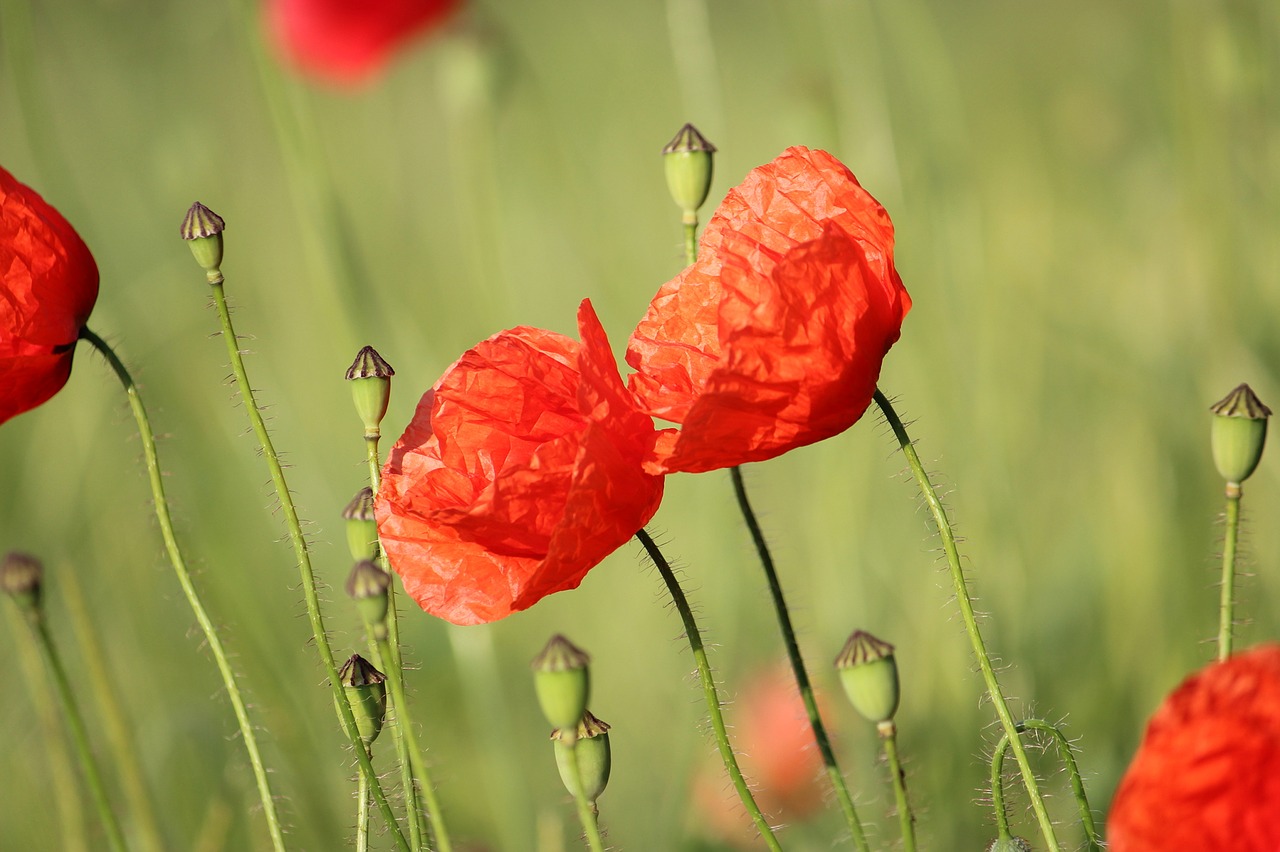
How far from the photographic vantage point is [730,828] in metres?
1.05

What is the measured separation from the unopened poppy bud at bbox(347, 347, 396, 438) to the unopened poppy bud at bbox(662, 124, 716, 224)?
147mm

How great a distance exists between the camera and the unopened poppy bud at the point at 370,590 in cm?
40

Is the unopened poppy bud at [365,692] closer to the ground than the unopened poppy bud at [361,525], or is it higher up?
closer to the ground

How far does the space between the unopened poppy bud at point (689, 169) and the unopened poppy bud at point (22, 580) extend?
0.97 feet

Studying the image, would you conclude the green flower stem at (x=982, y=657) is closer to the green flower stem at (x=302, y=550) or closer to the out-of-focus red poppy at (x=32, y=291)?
the green flower stem at (x=302, y=550)

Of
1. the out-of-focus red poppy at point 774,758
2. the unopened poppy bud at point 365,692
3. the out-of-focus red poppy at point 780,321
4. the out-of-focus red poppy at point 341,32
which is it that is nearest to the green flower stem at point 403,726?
the unopened poppy bud at point 365,692

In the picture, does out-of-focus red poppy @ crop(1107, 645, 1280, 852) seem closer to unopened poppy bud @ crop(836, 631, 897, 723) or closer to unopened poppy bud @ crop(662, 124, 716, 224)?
unopened poppy bud @ crop(836, 631, 897, 723)

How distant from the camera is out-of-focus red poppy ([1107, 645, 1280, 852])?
362 mm

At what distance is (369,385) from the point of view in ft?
1.59

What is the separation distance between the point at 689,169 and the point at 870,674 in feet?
0.73

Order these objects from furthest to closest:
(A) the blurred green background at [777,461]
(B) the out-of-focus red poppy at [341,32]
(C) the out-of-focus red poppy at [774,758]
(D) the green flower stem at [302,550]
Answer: (B) the out-of-focus red poppy at [341,32] → (C) the out-of-focus red poppy at [774,758] → (A) the blurred green background at [777,461] → (D) the green flower stem at [302,550]

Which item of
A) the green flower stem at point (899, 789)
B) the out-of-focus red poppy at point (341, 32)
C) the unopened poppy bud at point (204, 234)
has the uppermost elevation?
the out-of-focus red poppy at point (341, 32)

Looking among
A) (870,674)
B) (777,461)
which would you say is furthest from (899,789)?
(777,461)

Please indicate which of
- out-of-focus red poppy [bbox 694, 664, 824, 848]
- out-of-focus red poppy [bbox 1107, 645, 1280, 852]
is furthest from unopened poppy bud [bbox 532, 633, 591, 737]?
out-of-focus red poppy [bbox 694, 664, 824, 848]
